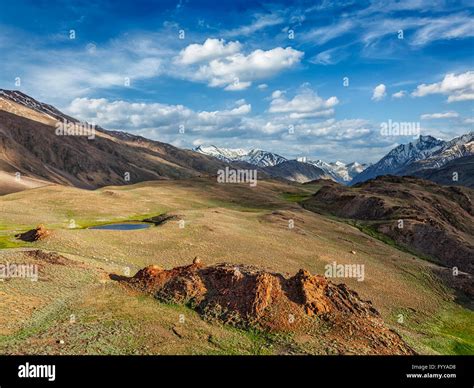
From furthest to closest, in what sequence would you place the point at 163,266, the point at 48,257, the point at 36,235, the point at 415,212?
the point at 415,212 → the point at 36,235 → the point at 163,266 → the point at 48,257

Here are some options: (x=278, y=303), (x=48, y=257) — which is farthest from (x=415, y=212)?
(x=48, y=257)

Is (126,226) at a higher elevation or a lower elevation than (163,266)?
higher

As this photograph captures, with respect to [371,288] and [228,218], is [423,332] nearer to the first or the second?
[371,288]

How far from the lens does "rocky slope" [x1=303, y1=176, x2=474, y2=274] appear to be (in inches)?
3458

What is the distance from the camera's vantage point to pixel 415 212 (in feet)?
352

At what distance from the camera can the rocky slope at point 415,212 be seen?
288 feet

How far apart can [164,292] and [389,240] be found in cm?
6842

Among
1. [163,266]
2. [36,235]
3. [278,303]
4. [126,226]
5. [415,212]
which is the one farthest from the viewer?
[415,212]

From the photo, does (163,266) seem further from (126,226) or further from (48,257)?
(126,226)

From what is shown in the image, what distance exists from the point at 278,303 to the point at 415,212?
275 ft

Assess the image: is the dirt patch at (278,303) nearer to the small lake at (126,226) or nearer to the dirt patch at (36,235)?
the dirt patch at (36,235)

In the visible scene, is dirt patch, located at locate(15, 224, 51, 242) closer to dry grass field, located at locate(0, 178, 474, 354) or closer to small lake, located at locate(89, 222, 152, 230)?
dry grass field, located at locate(0, 178, 474, 354)

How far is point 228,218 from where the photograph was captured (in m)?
88.8
